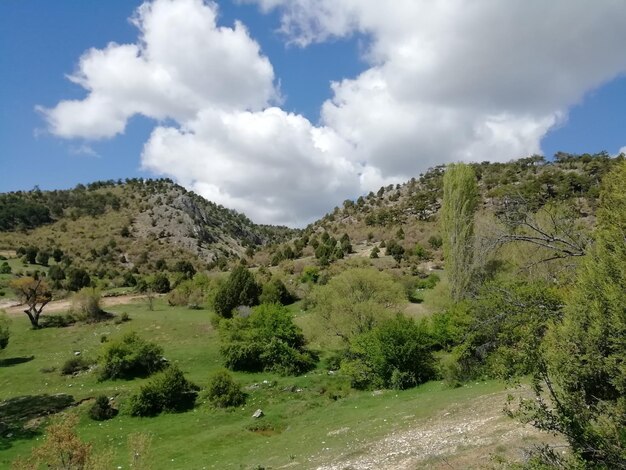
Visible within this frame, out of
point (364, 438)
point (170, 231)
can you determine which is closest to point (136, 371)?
point (364, 438)

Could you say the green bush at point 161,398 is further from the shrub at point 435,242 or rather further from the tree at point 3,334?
the shrub at point 435,242

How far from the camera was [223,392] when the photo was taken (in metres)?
30.6

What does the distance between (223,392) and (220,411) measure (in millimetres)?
1518

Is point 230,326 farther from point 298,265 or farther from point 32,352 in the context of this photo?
point 298,265

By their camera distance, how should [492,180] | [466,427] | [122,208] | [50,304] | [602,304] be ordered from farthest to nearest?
[122,208] < [492,180] < [50,304] < [466,427] < [602,304]

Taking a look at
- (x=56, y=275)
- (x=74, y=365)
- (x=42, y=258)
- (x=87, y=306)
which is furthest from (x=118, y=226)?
(x=74, y=365)

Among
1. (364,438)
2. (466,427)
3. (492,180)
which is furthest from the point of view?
(492,180)

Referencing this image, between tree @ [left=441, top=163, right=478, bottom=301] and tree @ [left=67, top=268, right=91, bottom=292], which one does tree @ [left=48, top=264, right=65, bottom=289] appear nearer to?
tree @ [left=67, top=268, right=91, bottom=292]

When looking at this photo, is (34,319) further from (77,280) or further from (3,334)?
(77,280)

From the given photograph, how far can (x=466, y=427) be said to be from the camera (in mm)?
16547

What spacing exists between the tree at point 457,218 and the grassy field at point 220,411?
594 inches

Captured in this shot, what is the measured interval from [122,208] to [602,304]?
412 feet

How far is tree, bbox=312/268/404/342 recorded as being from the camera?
36531 mm

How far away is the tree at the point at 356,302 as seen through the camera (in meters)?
36.5
